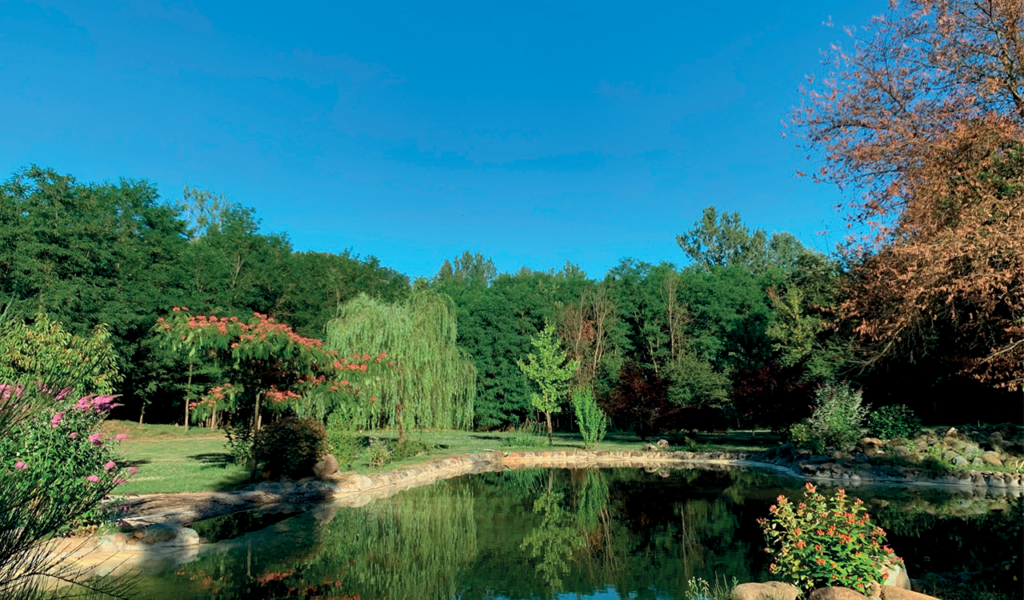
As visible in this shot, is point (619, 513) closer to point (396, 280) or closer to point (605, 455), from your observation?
point (605, 455)

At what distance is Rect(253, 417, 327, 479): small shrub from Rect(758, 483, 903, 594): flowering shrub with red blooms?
10651 millimetres

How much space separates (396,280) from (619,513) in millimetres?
32681

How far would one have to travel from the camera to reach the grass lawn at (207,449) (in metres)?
12.5

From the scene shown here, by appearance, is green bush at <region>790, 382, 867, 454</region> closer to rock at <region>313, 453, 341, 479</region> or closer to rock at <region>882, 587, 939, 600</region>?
rock at <region>882, 587, 939, 600</region>

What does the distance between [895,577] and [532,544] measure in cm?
508

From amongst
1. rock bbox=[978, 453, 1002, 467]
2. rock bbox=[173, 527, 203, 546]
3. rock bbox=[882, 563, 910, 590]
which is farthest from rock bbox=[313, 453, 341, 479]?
rock bbox=[978, 453, 1002, 467]

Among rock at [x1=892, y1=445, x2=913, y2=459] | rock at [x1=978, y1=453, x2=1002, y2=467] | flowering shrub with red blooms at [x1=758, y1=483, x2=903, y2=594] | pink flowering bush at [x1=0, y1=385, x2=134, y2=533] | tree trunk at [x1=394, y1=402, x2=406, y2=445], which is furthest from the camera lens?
tree trunk at [x1=394, y1=402, x2=406, y2=445]

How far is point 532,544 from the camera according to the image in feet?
30.2

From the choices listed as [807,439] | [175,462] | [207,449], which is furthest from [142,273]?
[807,439]

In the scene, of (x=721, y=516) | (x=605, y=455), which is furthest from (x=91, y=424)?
(x=605, y=455)

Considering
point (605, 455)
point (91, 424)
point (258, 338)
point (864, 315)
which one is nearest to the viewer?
point (91, 424)

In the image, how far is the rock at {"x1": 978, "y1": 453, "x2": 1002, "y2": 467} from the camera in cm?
1443

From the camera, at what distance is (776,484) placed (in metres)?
14.3

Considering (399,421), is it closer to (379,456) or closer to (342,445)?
(379,456)
